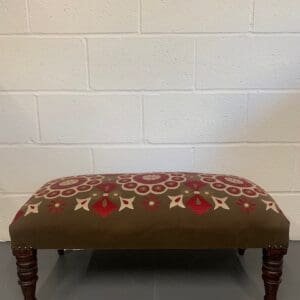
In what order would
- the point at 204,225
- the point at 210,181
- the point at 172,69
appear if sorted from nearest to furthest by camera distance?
the point at 204,225 → the point at 210,181 → the point at 172,69

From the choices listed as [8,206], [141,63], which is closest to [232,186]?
[141,63]

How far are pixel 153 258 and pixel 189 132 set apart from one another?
54 cm

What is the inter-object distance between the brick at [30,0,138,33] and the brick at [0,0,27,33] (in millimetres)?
35

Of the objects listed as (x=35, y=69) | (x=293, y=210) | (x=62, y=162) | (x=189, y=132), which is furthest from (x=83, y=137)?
(x=293, y=210)

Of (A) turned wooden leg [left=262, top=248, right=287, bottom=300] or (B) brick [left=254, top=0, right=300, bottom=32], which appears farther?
(B) brick [left=254, top=0, right=300, bottom=32]

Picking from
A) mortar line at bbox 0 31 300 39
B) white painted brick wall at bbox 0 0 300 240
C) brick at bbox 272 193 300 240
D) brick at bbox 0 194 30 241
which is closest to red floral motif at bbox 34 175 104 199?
white painted brick wall at bbox 0 0 300 240

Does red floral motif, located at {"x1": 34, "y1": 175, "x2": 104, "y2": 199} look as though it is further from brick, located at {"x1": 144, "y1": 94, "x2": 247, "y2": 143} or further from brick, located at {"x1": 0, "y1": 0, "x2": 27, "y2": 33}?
brick, located at {"x1": 0, "y1": 0, "x2": 27, "y2": 33}

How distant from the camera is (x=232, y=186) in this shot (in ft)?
4.60

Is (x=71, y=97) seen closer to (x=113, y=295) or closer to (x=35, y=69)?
(x=35, y=69)

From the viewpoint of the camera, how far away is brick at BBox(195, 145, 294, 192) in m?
1.76

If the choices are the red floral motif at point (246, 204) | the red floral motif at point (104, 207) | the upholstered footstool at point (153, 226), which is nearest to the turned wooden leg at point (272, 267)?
the upholstered footstool at point (153, 226)

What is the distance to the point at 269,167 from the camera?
1.78 metres

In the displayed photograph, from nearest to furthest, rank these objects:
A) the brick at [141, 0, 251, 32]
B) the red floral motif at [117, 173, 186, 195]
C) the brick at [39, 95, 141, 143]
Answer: the red floral motif at [117, 173, 186, 195] → the brick at [141, 0, 251, 32] → the brick at [39, 95, 141, 143]

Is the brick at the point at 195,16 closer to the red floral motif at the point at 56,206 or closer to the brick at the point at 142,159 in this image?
the brick at the point at 142,159
